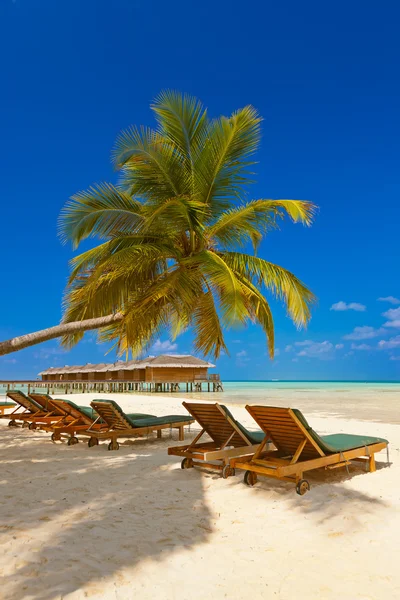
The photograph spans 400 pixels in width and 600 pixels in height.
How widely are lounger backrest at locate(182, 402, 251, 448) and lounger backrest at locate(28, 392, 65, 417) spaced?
4.35 m

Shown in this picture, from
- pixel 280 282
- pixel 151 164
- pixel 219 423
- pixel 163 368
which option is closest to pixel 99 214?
pixel 151 164

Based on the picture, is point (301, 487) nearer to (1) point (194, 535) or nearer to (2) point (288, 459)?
(2) point (288, 459)

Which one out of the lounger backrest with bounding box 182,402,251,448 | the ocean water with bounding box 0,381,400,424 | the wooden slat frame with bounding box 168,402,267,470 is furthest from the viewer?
the ocean water with bounding box 0,381,400,424

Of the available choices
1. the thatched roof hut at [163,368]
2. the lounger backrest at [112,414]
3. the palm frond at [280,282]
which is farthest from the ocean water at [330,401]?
the lounger backrest at [112,414]

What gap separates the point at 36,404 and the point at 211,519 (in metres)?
7.23

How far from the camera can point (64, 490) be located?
494 centimetres

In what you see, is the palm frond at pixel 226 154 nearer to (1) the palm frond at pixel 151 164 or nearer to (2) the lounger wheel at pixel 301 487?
(1) the palm frond at pixel 151 164

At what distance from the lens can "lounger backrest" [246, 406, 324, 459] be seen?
15.4 feet

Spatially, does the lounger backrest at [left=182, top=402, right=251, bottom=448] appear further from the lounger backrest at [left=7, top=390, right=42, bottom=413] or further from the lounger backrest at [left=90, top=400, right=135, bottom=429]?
the lounger backrest at [left=7, top=390, right=42, bottom=413]

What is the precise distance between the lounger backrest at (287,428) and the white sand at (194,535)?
0.40 m

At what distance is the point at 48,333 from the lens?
7250mm

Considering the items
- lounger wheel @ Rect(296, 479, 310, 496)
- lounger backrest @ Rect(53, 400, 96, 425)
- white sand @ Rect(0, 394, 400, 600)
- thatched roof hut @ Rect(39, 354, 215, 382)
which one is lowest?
white sand @ Rect(0, 394, 400, 600)

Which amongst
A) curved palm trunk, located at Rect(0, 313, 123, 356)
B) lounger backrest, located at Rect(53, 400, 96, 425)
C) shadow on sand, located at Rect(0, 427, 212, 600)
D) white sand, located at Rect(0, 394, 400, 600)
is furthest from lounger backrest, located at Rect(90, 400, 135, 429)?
white sand, located at Rect(0, 394, 400, 600)

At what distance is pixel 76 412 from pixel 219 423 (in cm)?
385
